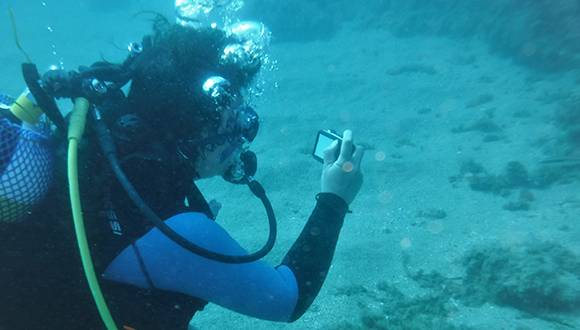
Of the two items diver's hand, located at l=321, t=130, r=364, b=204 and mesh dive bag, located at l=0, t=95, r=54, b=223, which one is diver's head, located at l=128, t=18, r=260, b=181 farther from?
diver's hand, located at l=321, t=130, r=364, b=204

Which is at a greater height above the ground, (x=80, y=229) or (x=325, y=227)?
(x=325, y=227)

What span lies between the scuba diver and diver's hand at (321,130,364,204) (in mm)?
446

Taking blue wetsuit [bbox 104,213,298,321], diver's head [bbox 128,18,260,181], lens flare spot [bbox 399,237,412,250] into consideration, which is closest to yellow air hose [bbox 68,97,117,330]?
blue wetsuit [bbox 104,213,298,321]

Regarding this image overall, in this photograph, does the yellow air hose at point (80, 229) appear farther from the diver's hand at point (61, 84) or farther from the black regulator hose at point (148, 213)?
the diver's hand at point (61, 84)

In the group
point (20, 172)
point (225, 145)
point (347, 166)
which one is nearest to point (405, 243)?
point (347, 166)

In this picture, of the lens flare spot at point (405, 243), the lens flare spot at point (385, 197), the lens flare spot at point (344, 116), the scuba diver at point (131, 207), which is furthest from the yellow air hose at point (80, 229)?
the lens flare spot at point (344, 116)

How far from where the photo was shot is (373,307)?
4.07 metres

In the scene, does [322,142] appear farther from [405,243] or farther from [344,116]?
[344,116]

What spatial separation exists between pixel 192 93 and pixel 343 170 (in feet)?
3.31

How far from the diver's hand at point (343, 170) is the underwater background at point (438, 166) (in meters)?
1.52

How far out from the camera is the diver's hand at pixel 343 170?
1.88 meters

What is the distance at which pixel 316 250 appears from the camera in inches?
68.6

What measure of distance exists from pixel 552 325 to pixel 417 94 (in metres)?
10.2

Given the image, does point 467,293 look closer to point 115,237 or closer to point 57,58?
point 115,237
